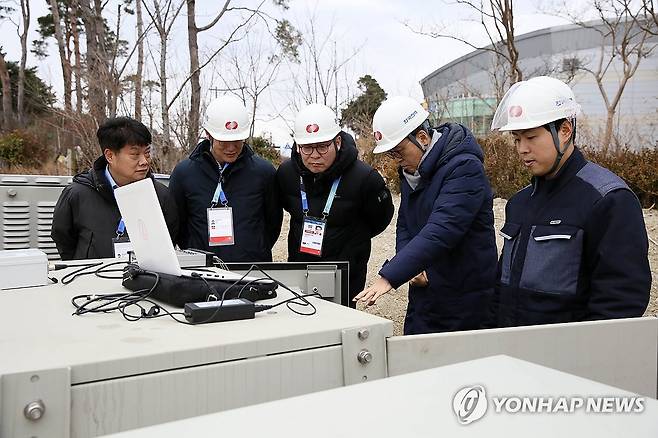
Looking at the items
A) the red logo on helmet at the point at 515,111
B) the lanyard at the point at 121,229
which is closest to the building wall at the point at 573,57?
the lanyard at the point at 121,229

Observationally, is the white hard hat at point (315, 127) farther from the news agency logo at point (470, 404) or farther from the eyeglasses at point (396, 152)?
the news agency logo at point (470, 404)

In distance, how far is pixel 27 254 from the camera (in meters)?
2.08

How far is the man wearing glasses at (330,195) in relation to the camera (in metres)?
3.46

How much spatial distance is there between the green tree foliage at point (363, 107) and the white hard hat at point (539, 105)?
1007 centimetres

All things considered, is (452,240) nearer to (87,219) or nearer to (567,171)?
(567,171)

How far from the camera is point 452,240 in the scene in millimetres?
2660

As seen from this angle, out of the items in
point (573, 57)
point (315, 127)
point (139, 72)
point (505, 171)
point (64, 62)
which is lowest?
point (315, 127)

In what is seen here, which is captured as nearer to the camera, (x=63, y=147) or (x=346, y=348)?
(x=346, y=348)

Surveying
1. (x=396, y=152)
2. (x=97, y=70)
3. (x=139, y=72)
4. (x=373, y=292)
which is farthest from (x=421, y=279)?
(x=97, y=70)

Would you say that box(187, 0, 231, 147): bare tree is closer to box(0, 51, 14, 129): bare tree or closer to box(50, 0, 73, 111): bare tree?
box(50, 0, 73, 111): bare tree

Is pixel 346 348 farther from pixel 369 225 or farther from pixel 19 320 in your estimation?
pixel 369 225

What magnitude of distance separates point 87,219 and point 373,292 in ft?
5.26

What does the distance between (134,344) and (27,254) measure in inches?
35.5

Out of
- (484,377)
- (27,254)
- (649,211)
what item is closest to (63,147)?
(649,211)
